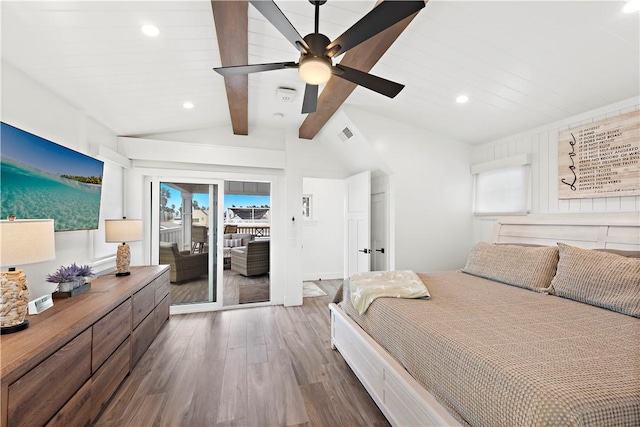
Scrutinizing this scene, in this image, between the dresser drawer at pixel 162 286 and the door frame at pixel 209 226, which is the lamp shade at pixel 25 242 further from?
the door frame at pixel 209 226

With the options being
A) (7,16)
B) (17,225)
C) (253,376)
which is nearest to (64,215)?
(17,225)

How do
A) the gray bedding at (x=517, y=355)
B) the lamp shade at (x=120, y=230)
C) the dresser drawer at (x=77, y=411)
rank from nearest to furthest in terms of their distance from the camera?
the gray bedding at (x=517, y=355) → the dresser drawer at (x=77, y=411) → the lamp shade at (x=120, y=230)

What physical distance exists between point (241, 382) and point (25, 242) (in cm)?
173

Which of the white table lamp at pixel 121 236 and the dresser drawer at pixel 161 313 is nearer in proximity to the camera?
the white table lamp at pixel 121 236

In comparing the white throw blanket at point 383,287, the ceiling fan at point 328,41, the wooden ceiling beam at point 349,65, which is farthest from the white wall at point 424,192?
the ceiling fan at point 328,41

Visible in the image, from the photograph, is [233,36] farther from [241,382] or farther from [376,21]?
Result: [241,382]

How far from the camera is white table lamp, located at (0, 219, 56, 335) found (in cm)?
134

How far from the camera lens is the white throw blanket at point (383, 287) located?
211 cm

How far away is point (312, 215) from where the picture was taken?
6.05 metres

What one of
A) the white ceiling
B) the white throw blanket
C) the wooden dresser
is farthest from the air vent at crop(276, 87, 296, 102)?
the wooden dresser

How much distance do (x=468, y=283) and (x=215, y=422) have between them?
90.1 inches

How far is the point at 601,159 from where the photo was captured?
2582mm

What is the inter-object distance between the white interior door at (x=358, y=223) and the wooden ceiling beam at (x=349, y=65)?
1009 mm

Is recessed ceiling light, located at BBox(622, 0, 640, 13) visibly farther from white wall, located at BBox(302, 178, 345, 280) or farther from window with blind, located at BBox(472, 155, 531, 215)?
white wall, located at BBox(302, 178, 345, 280)
